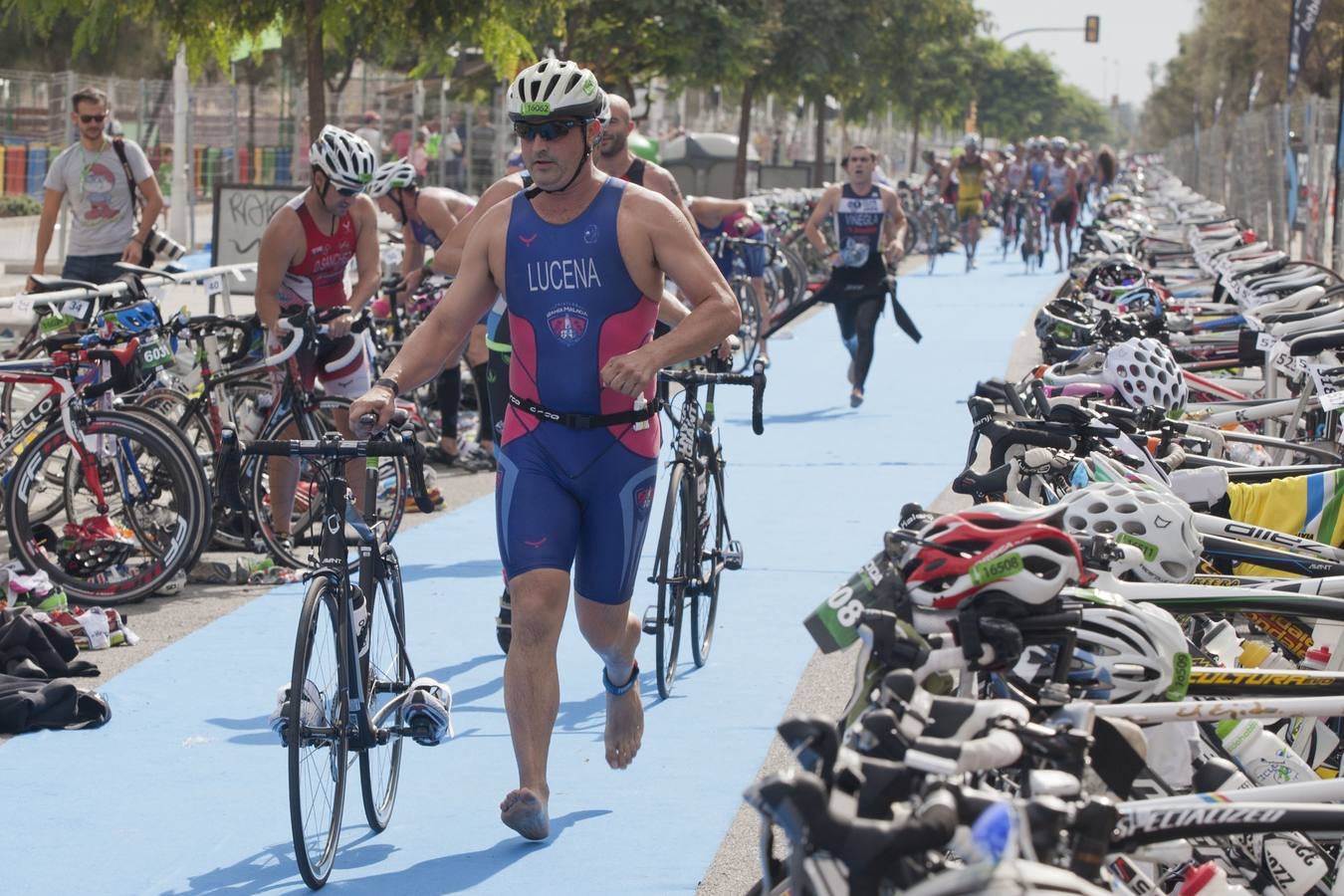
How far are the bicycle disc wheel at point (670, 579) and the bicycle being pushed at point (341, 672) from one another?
5.19 feet

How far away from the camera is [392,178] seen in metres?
11.7

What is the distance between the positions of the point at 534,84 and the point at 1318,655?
251cm

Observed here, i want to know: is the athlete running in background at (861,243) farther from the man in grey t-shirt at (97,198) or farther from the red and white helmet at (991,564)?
the red and white helmet at (991,564)

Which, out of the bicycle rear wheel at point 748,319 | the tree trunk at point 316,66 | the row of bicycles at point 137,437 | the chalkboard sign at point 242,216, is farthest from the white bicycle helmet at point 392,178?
the bicycle rear wheel at point 748,319

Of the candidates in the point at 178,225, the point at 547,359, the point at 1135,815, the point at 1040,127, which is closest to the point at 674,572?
the point at 547,359

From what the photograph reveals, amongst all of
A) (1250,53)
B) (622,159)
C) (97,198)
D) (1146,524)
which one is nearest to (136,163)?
(97,198)

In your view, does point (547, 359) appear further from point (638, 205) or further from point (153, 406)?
point (153, 406)

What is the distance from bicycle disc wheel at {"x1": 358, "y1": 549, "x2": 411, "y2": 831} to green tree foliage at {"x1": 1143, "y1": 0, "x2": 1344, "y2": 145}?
70.7 feet

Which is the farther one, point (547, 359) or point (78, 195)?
point (78, 195)

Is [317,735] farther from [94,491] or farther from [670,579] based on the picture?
[94,491]

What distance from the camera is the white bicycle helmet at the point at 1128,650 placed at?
3.47 metres

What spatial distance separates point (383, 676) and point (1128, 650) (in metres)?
2.60

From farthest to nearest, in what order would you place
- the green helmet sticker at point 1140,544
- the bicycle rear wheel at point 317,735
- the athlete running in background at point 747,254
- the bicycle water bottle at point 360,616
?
1. the athlete running in background at point 747,254
2. the bicycle water bottle at point 360,616
3. the bicycle rear wheel at point 317,735
4. the green helmet sticker at point 1140,544

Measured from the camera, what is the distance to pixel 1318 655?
4.62 m
